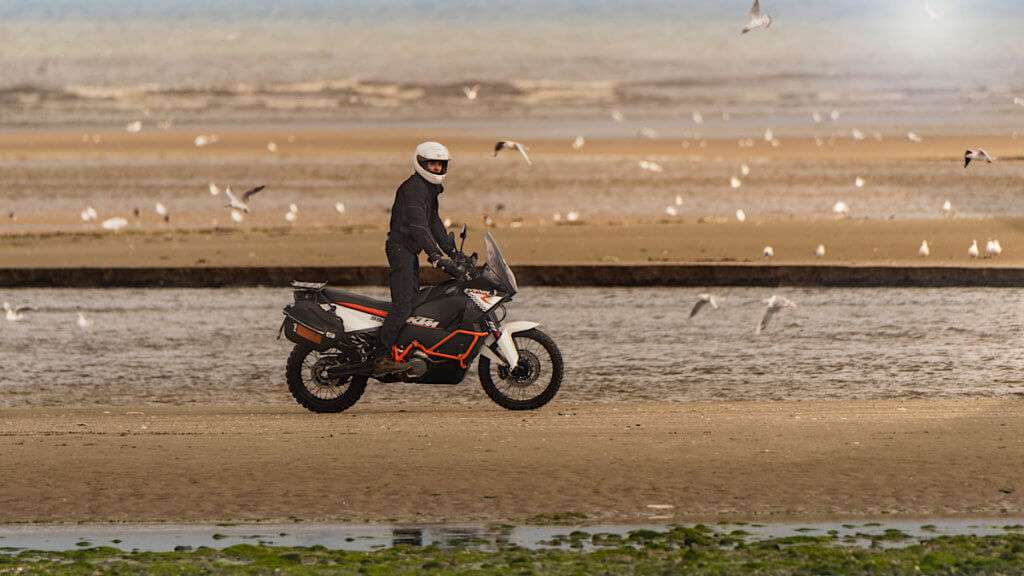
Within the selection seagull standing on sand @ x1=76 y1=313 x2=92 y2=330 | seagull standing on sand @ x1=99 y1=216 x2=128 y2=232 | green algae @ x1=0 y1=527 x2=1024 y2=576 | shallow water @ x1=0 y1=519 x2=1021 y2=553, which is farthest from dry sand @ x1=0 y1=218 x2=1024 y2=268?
green algae @ x1=0 y1=527 x2=1024 y2=576

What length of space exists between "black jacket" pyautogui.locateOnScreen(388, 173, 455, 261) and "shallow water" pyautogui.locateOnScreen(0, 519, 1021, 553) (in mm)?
3468

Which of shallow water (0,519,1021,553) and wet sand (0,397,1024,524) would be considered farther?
wet sand (0,397,1024,524)

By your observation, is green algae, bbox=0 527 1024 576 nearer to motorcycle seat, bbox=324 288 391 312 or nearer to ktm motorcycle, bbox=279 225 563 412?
ktm motorcycle, bbox=279 225 563 412

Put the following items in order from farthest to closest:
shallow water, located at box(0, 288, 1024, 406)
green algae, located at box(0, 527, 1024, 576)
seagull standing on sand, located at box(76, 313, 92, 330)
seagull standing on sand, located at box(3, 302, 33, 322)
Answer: seagull standing on sand, located at box(3, 302, 33, 322) → seagull standing on sand, located at box(76, 313, 92, 330) → shallow water, located at box(0, 288, 1024, 406) → green algae, located at box(0, 527, 1024, 576)

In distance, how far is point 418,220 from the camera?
13.3 meters

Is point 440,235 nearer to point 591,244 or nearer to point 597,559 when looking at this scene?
point 597,559

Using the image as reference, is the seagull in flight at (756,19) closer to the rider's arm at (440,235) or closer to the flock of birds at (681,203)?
the flock of birds at (681,203)

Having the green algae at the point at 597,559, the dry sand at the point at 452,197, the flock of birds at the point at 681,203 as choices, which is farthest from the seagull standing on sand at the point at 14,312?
the green algae at the point at 597,559

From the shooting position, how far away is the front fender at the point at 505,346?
13.7 metres

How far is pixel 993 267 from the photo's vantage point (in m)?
23.0

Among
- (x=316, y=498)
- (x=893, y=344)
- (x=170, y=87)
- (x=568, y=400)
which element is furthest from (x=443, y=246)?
(x=170, y=87)

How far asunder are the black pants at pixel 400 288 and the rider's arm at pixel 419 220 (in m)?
0.17

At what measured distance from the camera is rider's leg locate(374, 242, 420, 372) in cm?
1352

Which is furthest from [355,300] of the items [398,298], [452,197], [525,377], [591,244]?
[452,197]
